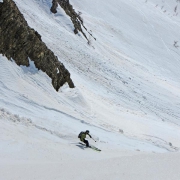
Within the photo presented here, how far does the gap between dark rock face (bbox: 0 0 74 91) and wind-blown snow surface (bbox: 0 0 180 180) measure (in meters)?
0.52

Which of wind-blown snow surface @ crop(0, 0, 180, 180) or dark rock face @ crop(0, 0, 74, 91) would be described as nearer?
wind-blown snow surface @ crop(0, 0, 180, 180)

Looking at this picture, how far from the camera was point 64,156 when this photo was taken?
1224 centimetres

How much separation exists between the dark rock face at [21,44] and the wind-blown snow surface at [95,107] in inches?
20.4

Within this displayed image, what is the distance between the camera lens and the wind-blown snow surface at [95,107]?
9.56 m

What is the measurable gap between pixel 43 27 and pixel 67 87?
11030 mm

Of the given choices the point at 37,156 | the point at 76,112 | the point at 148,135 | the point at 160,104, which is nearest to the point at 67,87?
the point at 76,112

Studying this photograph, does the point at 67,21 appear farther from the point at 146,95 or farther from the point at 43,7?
the point at 146,95

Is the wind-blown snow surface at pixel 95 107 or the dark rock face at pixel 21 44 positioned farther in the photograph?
the dark rock face at pixel 21 44

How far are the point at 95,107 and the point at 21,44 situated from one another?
5.70 metres

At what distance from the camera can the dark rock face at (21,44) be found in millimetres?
17297

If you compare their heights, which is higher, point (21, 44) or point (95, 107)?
point (21, 44)

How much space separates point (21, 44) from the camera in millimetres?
17875

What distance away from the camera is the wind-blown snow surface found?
9562 millimetres

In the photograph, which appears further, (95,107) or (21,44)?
(95,107)
